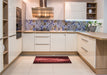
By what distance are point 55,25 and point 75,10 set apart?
3.39 feet

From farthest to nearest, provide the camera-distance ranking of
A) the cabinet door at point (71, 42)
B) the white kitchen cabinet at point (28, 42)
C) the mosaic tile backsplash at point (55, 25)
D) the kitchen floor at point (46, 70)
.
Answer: the mosaic tile backsplash at point (55, 25)
the cabinet door at point (71, 42)
the white kitchen cabinet at point (28, 42)
the kitchen floor at point (46, 70)

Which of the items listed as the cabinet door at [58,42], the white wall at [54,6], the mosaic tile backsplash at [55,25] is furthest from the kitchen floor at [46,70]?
the white wall at [54,6]

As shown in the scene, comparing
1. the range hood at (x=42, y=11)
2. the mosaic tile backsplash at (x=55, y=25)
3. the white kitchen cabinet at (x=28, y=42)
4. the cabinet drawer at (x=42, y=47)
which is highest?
the range hood at (x=42, y=11)

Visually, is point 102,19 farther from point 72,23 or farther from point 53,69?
point 53,69

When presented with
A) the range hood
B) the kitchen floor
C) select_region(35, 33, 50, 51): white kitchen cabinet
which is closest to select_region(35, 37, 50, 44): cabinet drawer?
select_region(35, 33, 50, 51): white kitchen cabinet

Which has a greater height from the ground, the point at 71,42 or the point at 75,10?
the point at 75,10

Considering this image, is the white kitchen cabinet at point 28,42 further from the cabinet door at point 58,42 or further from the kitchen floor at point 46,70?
the kitchen floor at point 46,70

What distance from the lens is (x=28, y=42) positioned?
5.92 metres

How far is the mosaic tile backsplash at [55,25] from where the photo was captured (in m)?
6.54

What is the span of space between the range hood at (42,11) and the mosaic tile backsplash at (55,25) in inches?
18.0

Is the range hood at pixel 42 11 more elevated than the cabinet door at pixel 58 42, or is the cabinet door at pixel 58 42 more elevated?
the range hood at pixel 42 11

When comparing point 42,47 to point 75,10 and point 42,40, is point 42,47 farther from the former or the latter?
point 75,10

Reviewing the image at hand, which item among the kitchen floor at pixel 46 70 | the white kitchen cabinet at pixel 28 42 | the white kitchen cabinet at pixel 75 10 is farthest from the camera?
the white kitchen cabinet at pixel 75 10

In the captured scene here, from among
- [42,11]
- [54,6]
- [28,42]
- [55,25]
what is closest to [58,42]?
[55,25]
